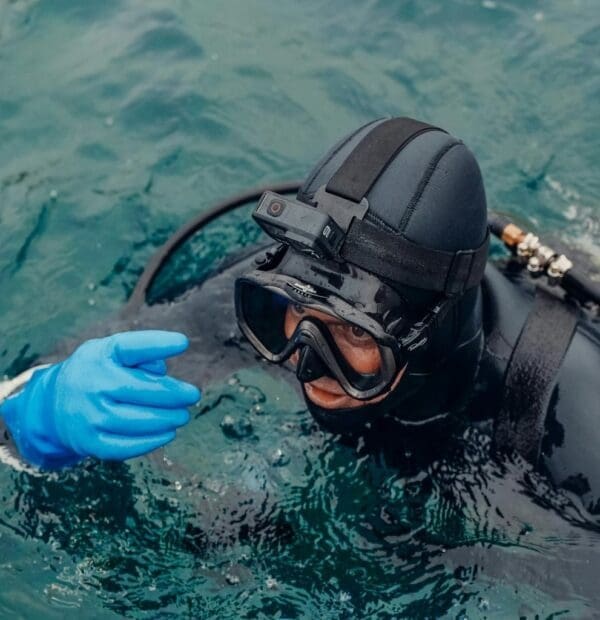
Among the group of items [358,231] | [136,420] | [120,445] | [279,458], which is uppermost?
[358,231]

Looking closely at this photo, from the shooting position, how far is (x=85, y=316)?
455cm

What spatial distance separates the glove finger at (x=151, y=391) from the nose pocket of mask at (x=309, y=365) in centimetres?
42

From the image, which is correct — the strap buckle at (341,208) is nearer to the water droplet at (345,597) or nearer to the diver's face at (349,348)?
the diver's face at (349,348)

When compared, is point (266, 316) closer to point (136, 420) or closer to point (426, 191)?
point (136, 420)

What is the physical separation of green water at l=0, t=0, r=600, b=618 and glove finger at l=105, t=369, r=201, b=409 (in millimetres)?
795

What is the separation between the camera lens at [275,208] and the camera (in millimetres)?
2771

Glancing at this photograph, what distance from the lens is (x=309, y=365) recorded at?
296 cm

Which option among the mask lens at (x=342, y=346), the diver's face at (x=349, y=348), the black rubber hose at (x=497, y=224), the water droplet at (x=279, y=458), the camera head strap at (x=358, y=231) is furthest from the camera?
the water droplet at (x=279, y=458)

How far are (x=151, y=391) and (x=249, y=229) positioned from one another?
210cm

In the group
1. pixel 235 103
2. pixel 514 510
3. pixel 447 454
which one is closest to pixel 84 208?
pixel 235 103

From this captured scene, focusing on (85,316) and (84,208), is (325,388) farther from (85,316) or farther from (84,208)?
(84,208)

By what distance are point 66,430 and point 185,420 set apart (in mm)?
433

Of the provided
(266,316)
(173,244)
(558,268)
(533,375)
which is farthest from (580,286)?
(173,244)

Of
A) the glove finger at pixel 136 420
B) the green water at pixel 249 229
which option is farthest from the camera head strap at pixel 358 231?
the green water at pixel 249 229
